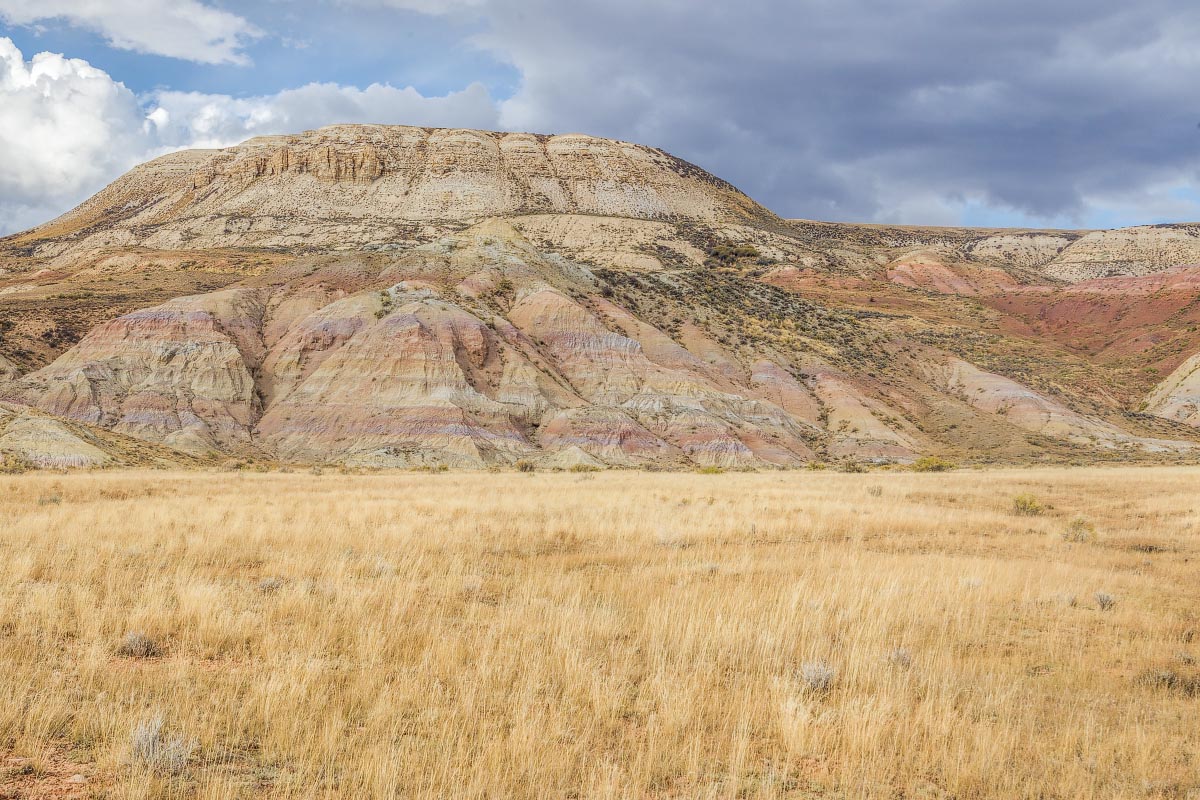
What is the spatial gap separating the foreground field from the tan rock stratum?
1306 inches

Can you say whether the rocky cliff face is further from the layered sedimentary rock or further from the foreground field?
the foreground field

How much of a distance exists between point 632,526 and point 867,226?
197 m

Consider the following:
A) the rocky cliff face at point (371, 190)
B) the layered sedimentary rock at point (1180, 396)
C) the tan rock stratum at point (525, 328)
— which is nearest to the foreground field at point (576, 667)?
the tan rock stratum at point (525, 328)

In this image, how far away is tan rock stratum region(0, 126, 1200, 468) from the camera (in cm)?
5772

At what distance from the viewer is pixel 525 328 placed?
74750mm

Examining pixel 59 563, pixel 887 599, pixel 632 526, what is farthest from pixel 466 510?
pixel 887 599

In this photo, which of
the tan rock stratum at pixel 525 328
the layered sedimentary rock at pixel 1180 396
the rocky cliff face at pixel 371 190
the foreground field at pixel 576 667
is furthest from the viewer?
the rocky cliff face at pixel 371 190

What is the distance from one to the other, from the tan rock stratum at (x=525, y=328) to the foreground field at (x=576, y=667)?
33.2 metres

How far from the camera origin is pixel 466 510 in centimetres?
1805

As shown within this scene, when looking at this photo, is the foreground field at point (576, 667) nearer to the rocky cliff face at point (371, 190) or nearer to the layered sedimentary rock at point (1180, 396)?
the layered sedimentary rock at point (1180, 396)

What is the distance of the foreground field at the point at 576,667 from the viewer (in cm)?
466

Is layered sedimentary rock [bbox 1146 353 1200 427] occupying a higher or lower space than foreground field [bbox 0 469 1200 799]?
higher

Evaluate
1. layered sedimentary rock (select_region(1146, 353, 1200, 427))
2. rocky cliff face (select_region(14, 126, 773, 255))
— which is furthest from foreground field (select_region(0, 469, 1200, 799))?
rocky cliff face (select_region(14, 126, 773, 255))

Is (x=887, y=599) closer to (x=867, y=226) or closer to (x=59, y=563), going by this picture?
(x=59, y=563)
